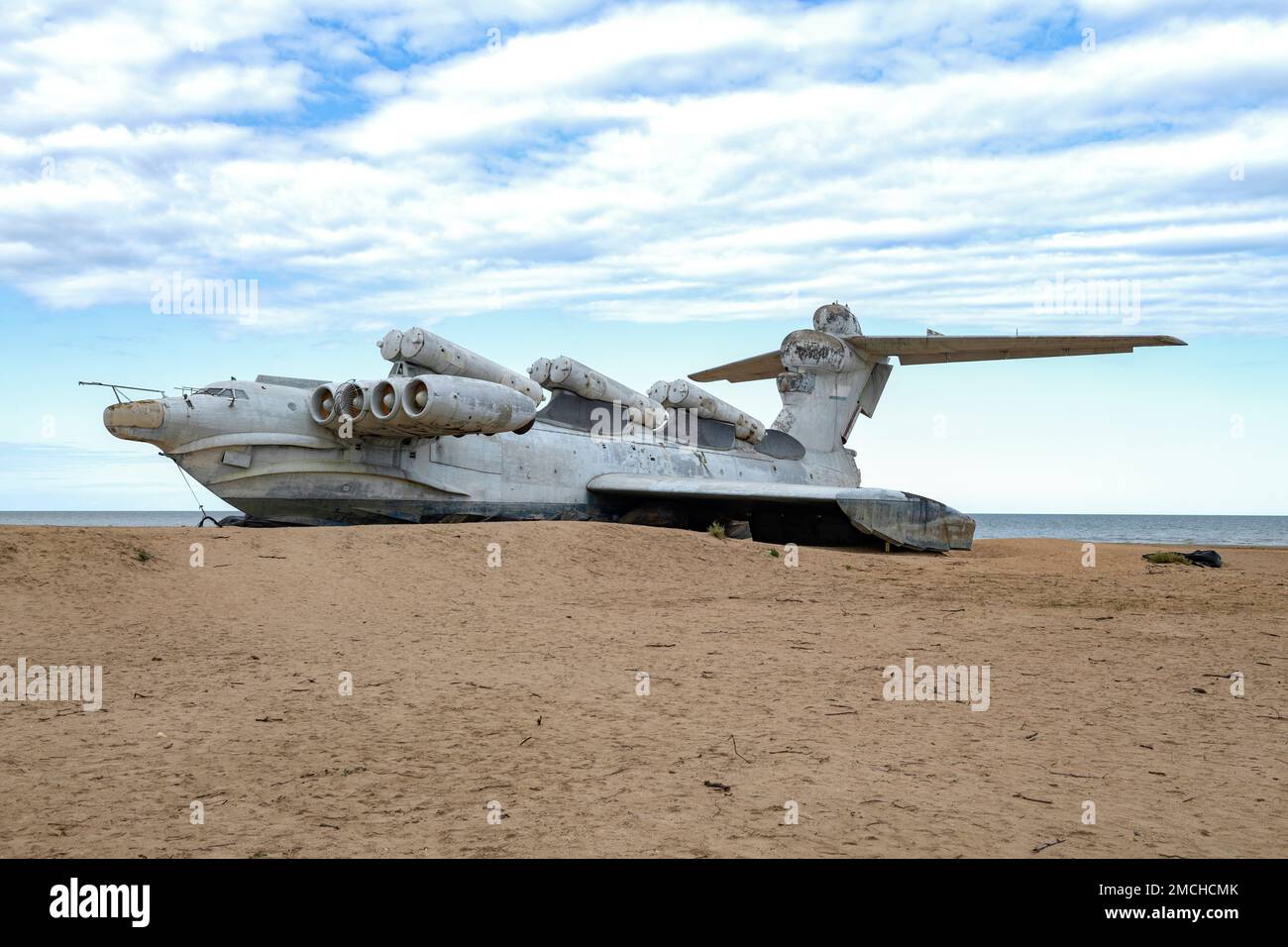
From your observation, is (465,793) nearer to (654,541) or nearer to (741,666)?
(741,666)

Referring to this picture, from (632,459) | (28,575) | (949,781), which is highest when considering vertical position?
(632,459)

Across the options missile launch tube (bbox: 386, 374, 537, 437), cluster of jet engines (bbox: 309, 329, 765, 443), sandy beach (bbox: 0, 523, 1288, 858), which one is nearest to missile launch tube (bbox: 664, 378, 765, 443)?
cluster of jet engines (bbox: 309, 329, 765, 443)

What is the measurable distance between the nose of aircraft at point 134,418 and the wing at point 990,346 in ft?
53.0

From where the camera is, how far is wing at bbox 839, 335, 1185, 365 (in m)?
17.9

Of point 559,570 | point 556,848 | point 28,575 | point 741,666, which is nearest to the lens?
point 556,848

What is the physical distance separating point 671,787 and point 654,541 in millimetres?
9847

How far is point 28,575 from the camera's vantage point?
8734 mm

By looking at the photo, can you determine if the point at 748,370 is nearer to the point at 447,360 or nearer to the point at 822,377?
the point at 822,377

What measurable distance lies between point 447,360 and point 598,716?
10578 millimetres

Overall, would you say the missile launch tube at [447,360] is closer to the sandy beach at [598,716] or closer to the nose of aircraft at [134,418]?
the nose of aircraft at [134,418]

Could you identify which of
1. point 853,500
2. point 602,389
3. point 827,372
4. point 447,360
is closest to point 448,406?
point 447,360

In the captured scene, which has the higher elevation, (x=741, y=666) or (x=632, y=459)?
(x=632, y=459)

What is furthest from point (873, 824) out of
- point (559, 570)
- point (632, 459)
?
point (632, 459)

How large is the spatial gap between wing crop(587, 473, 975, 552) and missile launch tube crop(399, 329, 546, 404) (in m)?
3.32
